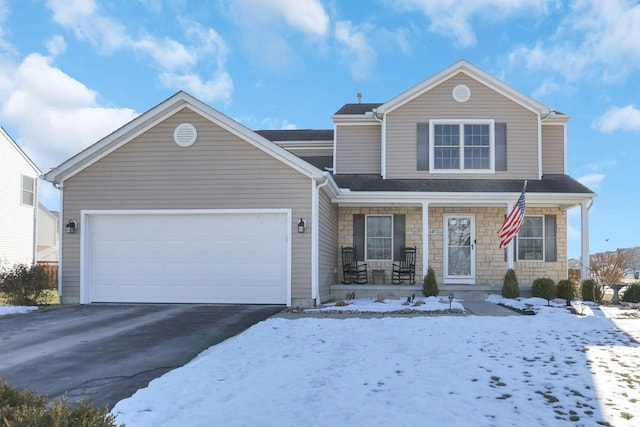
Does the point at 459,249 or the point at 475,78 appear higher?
the point at 475,78

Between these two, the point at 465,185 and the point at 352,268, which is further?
the point at 352,268

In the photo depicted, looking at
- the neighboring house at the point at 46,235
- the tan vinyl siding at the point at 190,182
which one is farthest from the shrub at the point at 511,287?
the neighboring house at the point at 46,235

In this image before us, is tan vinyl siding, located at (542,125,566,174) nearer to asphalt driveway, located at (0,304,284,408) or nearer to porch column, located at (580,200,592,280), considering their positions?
porch column, located at (580,200,592,280)

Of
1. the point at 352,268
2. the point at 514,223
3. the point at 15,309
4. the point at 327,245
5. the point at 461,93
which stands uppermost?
the point at 461,93

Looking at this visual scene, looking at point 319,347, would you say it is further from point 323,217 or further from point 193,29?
point 193,29

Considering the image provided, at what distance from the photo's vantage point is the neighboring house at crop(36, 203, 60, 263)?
24.1 m

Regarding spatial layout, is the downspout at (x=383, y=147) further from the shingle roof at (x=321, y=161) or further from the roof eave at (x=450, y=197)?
the shingle roof at (x=321, y=161)

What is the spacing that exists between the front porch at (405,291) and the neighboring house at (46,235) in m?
17.4

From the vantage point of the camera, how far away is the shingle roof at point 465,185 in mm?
12500

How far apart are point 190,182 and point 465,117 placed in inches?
297

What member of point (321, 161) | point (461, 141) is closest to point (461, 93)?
point (461, 141)

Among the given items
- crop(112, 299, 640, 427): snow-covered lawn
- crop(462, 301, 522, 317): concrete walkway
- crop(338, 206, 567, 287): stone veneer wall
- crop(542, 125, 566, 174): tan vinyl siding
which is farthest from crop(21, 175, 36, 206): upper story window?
crop(542, 125, 566, 174): tan vinyl siding

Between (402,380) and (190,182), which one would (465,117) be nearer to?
(190,182)

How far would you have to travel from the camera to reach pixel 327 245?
12.0m
